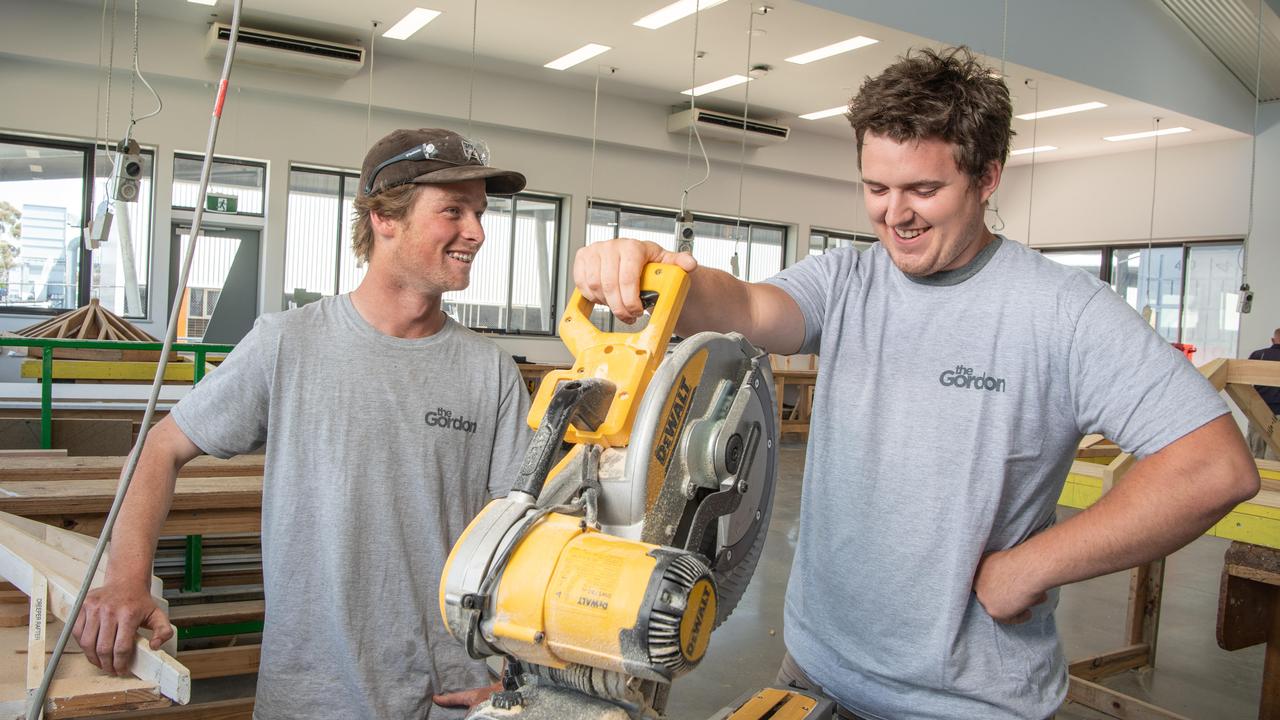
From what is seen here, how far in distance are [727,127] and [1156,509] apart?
32.0 ft

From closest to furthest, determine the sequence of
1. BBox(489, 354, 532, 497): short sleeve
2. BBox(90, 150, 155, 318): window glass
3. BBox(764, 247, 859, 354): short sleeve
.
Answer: BBox(764, 247, 859, 354): short sleeve
BBox(489, 354, 532, 497): short sleeve
BBox(90, 150, 155, 318): window glass

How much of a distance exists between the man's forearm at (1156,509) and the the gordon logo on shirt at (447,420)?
0.88 metres

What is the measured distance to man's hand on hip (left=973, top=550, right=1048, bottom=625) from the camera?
109cm

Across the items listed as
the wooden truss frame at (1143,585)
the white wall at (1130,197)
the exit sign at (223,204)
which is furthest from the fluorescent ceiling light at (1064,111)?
the exit sign at (223,204)

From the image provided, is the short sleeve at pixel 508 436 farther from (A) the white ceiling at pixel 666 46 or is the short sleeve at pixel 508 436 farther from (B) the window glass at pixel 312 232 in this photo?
(B) the window glass at pixel 312 232

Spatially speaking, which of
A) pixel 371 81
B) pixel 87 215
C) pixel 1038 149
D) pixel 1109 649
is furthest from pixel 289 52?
pixel 1038 149

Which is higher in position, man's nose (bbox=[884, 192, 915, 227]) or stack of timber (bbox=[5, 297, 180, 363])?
man's nose (bbox=[884, 192, 915, 227])

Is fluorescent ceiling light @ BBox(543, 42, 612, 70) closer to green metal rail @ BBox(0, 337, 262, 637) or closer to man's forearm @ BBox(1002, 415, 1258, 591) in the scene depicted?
green metal rail @ BBox(0, 337, 262, 637)

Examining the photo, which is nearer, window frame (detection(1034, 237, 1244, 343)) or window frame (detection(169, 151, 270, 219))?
window frame (detection(169, 151, 270, 219))

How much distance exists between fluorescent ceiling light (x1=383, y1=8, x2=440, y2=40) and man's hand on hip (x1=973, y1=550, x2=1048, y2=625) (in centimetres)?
744

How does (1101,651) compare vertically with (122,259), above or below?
below

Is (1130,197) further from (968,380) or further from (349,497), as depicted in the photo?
(349,497)

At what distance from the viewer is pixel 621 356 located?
92 cm

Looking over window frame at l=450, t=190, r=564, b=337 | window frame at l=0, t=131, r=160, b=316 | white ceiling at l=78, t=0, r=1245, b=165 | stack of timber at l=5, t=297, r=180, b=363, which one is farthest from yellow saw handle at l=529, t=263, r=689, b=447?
window frame at l=450, t=190, r=564, b=337
